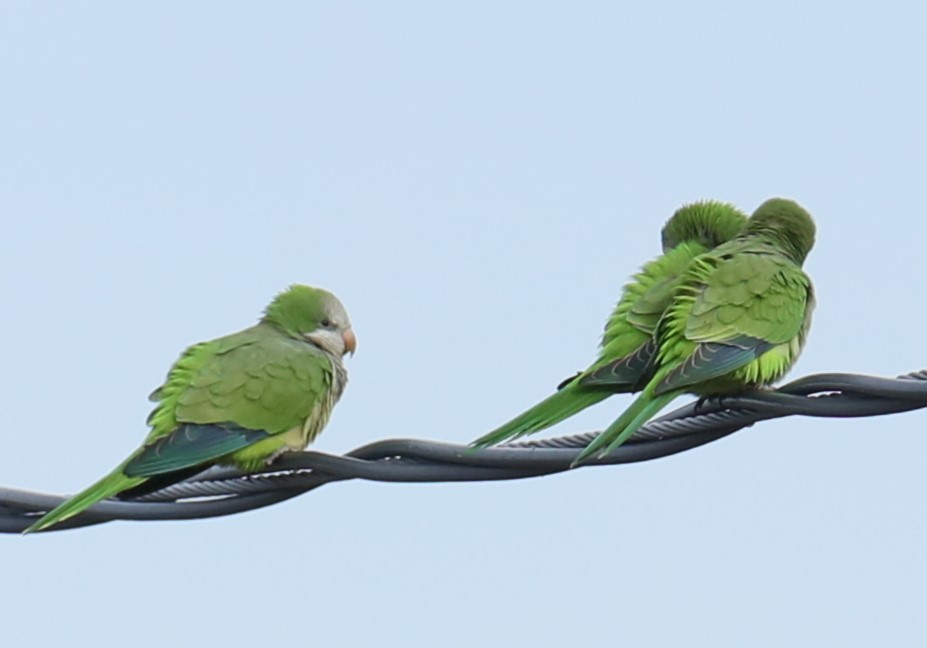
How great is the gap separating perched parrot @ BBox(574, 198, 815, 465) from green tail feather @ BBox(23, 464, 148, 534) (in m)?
1.72

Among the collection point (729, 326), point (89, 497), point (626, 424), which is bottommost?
point (89, 497)

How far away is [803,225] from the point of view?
619 cm

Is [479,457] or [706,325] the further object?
[706,325]

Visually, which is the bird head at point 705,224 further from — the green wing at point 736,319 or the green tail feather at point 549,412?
the green tail feather at point 549,412

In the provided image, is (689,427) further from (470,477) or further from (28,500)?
(28,500)

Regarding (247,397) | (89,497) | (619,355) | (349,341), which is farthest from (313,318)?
(89,497)

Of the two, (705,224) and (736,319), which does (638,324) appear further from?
(705,224)

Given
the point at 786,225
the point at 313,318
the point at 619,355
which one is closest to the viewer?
the point at 619,355

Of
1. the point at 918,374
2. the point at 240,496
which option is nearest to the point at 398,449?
the point at 240,496

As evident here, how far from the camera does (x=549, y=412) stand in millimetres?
5285

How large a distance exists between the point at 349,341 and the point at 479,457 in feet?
8.22

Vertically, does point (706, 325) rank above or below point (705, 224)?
below

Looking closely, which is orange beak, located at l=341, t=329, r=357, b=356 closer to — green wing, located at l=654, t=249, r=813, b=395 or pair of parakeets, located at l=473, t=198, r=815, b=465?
pair of parakeets, located at l=473, t=198, r=815, b=465

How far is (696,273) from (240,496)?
2.04 m
